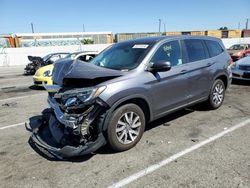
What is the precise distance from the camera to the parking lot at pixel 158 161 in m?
3.23

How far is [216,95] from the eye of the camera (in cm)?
609

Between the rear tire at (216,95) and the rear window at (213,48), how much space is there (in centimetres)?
67

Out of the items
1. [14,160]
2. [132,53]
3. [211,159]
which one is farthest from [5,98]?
[211,159]

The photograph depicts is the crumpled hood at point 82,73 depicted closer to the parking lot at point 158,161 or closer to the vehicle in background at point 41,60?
the parking lot at point 158,161

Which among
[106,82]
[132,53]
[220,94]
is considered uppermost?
[132,53]

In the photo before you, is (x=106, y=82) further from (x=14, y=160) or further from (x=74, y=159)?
(x=14, y=160)

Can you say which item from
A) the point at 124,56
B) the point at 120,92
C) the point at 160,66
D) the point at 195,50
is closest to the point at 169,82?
the point at 160,66

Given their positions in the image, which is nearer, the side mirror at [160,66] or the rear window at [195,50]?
the side mirror at [160,66]

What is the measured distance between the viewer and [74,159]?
12.6 feet

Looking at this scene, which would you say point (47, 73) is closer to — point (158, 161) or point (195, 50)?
point (195, 50)

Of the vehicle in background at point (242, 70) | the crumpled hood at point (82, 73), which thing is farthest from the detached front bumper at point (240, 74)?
the crumpled hood at point (82, 73)

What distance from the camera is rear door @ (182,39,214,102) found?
514 cm

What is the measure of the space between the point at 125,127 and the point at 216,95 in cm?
309

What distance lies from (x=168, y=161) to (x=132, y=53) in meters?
2.07
